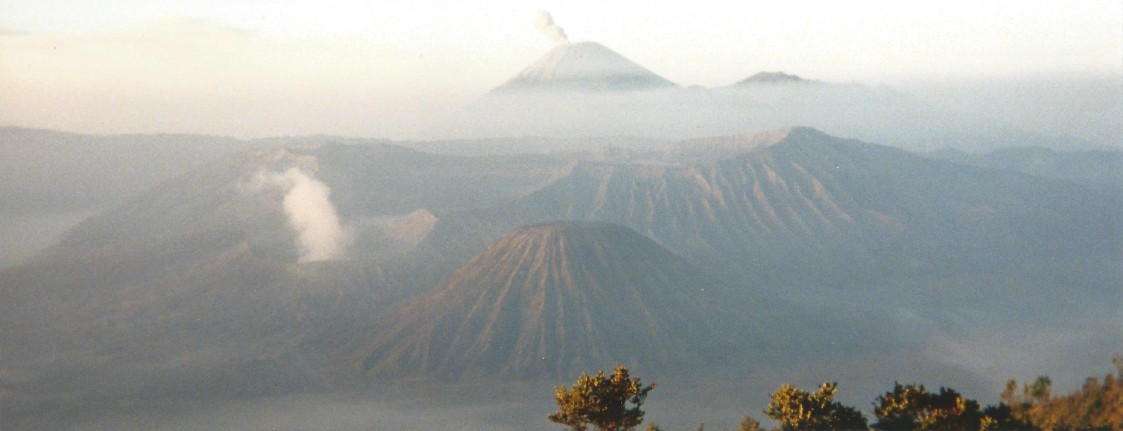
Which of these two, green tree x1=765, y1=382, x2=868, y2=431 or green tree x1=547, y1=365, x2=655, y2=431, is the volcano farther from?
green tree x1=547, y1=365, x2=655, y2=431

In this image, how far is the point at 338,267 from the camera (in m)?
173

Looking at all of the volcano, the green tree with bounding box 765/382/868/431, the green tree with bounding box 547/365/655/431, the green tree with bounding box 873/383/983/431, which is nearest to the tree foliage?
the green tree with bounding box 873/383/983/431

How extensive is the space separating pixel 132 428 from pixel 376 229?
3462 inches

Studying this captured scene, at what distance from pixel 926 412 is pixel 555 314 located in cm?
9987

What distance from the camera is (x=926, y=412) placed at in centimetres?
4309

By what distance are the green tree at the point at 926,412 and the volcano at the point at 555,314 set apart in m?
89.7

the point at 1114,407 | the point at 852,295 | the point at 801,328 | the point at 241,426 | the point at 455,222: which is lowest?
the point at 1114,407

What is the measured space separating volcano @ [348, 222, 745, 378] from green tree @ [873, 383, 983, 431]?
89.7 m

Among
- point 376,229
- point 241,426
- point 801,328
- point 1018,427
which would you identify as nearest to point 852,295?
point 801,328

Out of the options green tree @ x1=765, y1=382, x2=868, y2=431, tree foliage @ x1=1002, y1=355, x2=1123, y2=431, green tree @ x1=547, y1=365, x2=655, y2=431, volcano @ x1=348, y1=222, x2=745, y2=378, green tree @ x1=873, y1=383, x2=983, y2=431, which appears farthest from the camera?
volcano @ x1=348, y1=222, x2=745, y2=378

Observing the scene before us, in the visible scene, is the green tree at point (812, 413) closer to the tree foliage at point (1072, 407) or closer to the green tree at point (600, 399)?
the green tree at point (600, 399)

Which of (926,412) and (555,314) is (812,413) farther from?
(555,314)

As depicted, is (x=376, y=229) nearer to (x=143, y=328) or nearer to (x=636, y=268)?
(x=143, y=328)

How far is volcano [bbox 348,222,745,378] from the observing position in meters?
137
